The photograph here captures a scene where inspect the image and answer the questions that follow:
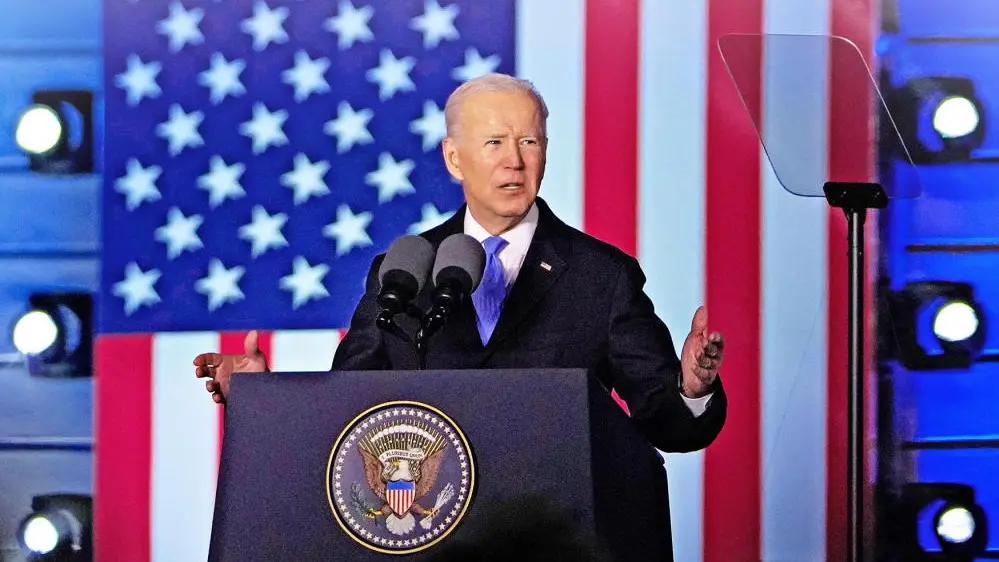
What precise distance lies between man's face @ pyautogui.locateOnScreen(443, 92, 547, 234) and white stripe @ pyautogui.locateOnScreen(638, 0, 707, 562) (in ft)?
2.59

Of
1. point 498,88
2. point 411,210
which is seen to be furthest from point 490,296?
point 411,210

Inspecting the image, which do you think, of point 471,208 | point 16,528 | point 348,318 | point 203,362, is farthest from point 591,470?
point 16,528

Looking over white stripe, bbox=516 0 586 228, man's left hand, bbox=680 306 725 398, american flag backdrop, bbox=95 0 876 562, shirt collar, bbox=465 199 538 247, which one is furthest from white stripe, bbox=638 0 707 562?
man's left hand, bbox=680 306 725 398

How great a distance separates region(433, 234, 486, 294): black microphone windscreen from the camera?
Result: 5.43 ft

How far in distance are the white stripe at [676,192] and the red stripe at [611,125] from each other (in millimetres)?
24

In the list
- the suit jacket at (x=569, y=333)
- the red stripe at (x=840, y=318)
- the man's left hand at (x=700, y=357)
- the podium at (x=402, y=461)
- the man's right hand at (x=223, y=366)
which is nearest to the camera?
the podium at (x=402, y=461)

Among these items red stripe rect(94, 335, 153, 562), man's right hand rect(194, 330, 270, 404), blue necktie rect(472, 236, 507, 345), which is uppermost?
blue necktie rect(472, 236, 507, 345)

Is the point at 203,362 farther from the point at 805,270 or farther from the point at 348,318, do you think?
the point at 805,270

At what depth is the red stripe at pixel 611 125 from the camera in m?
3.04

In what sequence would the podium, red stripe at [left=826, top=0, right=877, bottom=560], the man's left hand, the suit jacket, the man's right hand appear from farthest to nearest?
red stripe at [left=826, top=0, right=877, bottom=560], the suit jacket, the man's right hand, the man's left hand, the podium

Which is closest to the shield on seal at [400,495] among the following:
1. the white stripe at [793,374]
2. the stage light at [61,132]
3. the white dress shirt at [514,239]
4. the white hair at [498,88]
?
the white dress shirt at [514,239]

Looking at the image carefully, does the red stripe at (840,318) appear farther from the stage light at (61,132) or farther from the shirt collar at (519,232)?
the stage light at (61,132)

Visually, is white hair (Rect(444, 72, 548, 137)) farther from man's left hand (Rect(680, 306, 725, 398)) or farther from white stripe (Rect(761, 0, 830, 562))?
white stripe (Rect(761, 0, 830, 562))

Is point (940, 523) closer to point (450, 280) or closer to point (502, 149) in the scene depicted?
point (502, 149)
